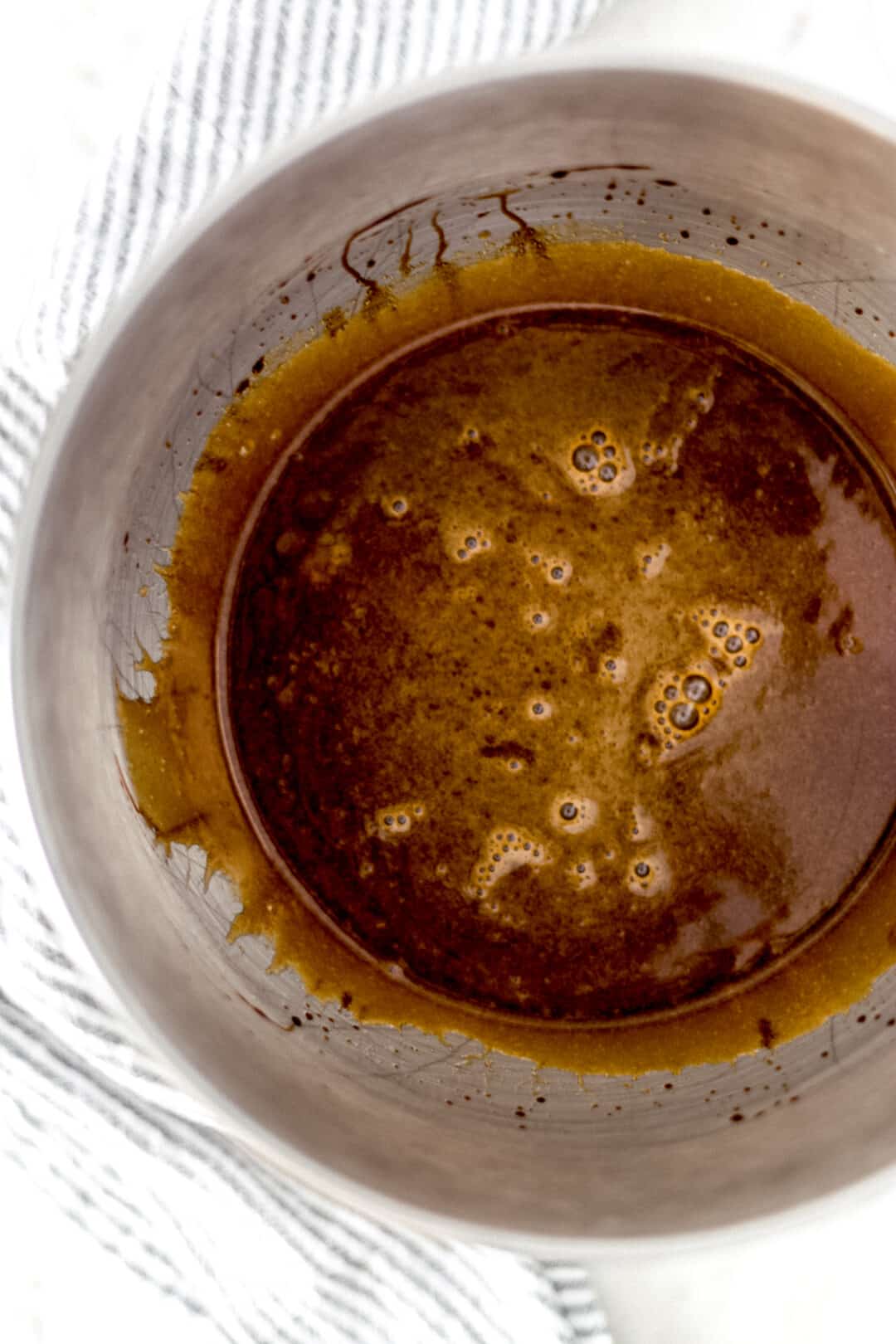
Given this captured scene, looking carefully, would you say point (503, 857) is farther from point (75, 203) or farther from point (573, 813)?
point (75, 203)

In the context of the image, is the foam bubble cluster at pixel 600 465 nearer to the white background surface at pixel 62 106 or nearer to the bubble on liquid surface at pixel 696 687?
the bubble on liquid surface at pixel 696 687

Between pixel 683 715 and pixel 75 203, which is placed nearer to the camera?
pixel 75 203

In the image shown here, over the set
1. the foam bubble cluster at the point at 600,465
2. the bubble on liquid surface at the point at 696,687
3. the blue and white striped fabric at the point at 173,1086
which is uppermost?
the foam bubble cluster at the point at 600,465

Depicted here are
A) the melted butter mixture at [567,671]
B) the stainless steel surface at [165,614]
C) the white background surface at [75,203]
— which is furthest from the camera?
the melted butter mixture at [567,671]

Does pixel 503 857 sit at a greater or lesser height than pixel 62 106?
lesser

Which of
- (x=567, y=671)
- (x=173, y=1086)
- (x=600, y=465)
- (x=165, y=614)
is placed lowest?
(x=173, y=1086)

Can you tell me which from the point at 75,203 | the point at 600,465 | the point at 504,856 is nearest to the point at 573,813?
the point at 504,856

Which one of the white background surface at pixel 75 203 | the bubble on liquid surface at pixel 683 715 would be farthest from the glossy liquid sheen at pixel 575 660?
the white background surface at pixel 75 203
